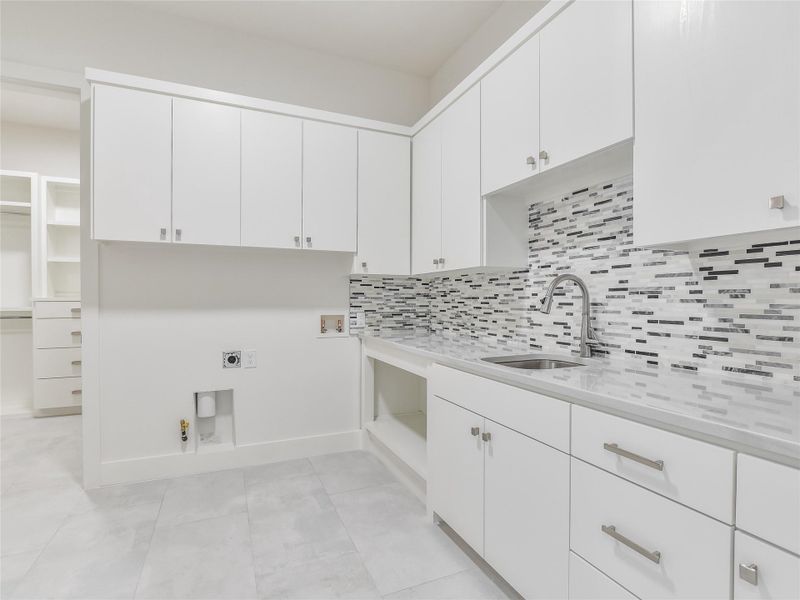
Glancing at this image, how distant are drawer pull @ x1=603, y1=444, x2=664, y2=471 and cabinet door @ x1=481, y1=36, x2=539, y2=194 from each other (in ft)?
3.74

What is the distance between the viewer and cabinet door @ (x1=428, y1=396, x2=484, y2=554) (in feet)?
5.35

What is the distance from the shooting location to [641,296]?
163 centimetres

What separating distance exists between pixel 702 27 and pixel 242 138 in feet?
7.32

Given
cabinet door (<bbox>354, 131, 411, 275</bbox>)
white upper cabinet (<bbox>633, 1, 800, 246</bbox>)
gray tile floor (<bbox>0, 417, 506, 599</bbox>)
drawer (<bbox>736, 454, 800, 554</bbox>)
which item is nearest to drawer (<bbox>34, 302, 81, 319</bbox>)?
gray tile floor (<bbox>0, 417, 506, 599</bbox>)

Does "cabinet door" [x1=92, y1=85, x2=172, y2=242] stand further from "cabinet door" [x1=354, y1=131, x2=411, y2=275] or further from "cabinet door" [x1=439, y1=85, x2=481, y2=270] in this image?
"cabinet door" [x1=439, y1=85, x2=481, y2=270]

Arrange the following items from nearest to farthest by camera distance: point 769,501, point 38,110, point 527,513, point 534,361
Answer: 1. point 769,501
2. point 527,513
3. point 534,361
4. point 38,110

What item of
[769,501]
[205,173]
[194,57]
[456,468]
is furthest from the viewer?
[194,57]

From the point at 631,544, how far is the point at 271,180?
2434 millimetres

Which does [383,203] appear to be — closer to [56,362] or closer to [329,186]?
[329,186]

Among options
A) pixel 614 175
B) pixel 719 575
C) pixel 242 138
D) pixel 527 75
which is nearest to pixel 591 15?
pixel 527 75

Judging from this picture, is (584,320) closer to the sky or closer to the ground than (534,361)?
closer to the sky

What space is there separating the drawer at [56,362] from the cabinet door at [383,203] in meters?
3.16

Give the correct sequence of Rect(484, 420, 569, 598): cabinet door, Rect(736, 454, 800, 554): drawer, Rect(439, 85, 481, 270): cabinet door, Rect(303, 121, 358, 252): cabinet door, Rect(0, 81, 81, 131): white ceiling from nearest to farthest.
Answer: Rect(736, 454, 800, 554): drawer → Rect(484, 420, 569, 598): cabinet door → Rect(439, 85, 481, 270): cabinet door → Rect(303, 121, 358, 252): cabinet door → Rect(0, 81, 81, 131): white ceiling

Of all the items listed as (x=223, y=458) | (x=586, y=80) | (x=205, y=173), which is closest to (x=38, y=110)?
(x=205, y=173)
